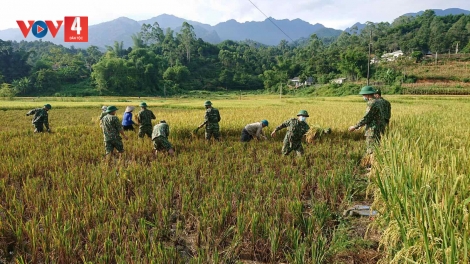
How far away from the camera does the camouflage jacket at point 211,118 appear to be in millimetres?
7537

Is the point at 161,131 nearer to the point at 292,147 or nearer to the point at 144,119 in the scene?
the point at 144,119

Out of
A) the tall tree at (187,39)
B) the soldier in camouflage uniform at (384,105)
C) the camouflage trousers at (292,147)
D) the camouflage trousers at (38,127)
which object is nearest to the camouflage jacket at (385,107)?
the soldier in camouflage uniform at (384,105)

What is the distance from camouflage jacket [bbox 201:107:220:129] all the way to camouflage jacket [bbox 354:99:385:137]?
3549 mm

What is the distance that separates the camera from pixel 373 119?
5617mm

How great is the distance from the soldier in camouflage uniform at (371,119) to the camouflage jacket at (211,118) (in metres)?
3.45

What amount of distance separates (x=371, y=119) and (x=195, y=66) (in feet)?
238

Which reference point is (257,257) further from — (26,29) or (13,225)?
(26,29)

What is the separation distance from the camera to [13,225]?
3.01 metres

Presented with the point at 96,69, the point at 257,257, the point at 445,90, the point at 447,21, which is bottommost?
the point at 257,257

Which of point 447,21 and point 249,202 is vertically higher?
point 447,21

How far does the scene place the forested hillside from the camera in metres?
48.8

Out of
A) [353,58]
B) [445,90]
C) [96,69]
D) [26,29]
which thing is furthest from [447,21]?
[26,29]

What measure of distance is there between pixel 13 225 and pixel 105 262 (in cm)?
144

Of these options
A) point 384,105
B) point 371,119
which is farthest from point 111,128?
point 384,105
